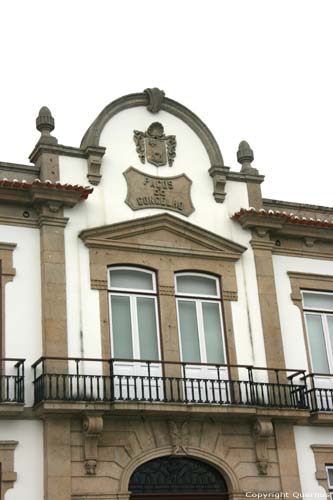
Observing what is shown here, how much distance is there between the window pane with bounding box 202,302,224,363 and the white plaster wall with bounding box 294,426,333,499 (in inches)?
82.0

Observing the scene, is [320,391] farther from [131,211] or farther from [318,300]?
[131,211]

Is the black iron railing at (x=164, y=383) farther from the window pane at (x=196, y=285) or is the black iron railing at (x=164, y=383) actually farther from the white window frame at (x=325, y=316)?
the window pane at (x=196, y=285)

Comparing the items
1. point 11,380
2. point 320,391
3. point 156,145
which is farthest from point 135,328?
point 156,145

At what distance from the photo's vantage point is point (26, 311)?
51.9ft

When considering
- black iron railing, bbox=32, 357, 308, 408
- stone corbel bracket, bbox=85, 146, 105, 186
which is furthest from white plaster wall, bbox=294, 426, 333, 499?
stone corbel bracket, bbox=85, 146, 105, 186

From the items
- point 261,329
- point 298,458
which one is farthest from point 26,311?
point 298,458

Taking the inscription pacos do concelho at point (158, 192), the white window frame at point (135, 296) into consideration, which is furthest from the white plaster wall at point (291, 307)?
the white window frame at point (135, 296)

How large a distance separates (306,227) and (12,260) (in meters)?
6.60

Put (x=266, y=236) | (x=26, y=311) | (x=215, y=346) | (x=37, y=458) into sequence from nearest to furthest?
(x=37, y=458)
(x=26, y=311)
(x=215, y=346)
(x=266, y=236)

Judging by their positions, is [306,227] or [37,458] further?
[306,227]

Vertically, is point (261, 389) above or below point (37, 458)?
above

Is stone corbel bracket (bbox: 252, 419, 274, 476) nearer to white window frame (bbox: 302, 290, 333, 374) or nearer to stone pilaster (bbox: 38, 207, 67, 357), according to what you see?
white window frame (bbox: 302, 290, 333, 374)

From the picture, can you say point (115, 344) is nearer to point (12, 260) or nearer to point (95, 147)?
point (12, 260)

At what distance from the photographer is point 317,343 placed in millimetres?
18406
